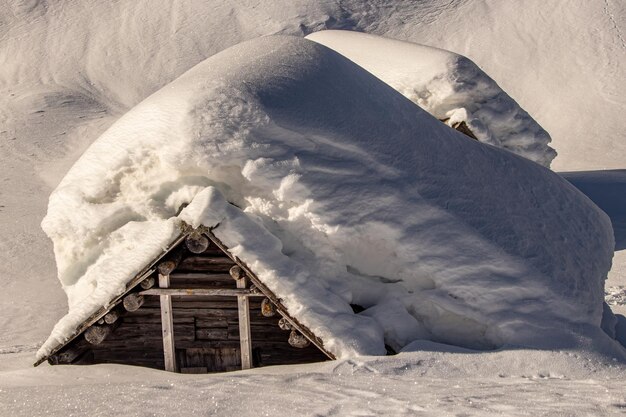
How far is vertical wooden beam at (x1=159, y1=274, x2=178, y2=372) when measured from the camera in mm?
8836

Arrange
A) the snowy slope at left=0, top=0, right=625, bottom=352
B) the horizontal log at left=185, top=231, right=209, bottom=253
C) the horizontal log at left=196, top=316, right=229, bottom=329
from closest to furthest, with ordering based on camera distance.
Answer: the horizontal log at left=185, top=231, right=209, bottom=253 → the horizontal log at left=196, top=316, right=229, bottom=329 → the snowy slope at left=0, top=0, right=625, bottom=352

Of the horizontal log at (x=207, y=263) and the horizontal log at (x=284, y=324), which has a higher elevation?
the horizontal log at (x=207, y=263)

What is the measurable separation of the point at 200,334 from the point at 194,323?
0.40ft

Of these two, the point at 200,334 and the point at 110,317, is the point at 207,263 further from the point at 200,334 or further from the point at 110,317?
the point at 110,317

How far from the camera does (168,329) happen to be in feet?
29.3

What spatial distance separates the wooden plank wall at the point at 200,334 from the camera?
8766 millimetres

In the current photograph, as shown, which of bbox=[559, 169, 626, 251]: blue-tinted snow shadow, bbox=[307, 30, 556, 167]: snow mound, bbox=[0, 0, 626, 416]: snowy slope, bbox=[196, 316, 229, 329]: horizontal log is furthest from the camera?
bbox=[0, 0, 626, 416]: snowy slope

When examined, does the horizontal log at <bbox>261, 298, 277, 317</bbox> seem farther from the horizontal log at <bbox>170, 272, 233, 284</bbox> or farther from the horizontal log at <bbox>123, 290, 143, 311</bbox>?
the horizontal log at <bbox>123, 290, 143, 311</bbox>

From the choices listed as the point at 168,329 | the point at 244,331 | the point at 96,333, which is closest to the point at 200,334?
the point at 168,329

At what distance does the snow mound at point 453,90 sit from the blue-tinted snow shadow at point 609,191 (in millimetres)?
2139

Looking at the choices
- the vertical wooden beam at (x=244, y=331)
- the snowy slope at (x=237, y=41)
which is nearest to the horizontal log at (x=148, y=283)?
the vertical wooden beam at (x=244, y=331)

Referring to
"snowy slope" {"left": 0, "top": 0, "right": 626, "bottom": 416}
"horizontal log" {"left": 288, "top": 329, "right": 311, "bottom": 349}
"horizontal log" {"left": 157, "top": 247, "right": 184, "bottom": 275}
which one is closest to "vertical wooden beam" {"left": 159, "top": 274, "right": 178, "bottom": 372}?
"horizontal log" {"left": 157, "top": 247, "right": 184, "bottom": 275}

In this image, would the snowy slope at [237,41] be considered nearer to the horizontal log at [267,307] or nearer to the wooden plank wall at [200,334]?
the wooden plank wall at [200,334]

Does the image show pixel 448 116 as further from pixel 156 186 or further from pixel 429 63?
pixel 156 186
